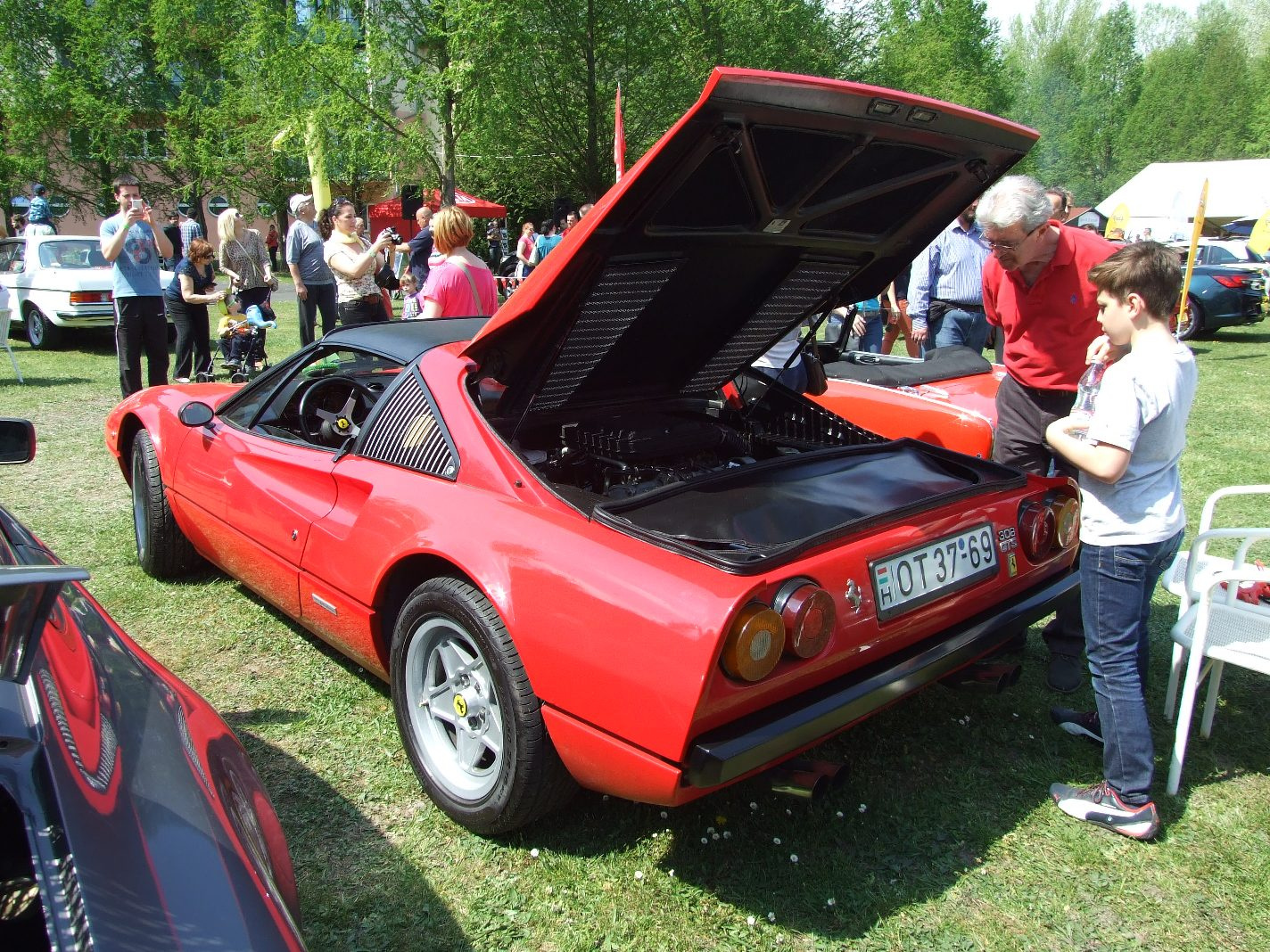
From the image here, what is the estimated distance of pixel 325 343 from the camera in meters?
3.53

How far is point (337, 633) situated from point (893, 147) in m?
2.27

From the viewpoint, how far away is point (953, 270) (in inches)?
256

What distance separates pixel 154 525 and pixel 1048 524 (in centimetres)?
357

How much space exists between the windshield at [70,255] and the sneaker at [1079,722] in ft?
41.2

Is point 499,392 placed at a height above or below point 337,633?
above

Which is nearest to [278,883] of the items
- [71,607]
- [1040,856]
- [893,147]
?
[71,607]

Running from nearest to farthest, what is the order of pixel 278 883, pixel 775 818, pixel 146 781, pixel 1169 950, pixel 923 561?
pixel 146 781
pixel 278 883
pixel 1169 950
pixel 923 561
pixel 775 818

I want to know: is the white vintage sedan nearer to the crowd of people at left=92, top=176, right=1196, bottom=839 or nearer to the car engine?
the crowd of people at left=92, top=176, right=1196, bottom=839

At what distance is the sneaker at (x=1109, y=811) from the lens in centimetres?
252

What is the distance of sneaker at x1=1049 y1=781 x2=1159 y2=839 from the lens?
252 centimetres

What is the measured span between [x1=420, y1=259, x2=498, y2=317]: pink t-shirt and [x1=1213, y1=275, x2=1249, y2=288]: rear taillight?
1322cm

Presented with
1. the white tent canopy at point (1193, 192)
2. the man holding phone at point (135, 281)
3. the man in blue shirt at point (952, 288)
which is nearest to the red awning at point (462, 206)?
the man holding phone at point (135, 281)

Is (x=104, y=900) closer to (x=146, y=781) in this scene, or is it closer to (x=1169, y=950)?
(x=146, y=781)

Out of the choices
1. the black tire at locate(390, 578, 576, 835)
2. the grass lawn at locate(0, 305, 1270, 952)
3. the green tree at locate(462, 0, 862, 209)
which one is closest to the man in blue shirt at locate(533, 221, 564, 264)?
the green tree at locate(462, 0, 862, 209)
